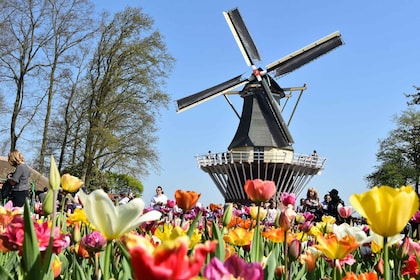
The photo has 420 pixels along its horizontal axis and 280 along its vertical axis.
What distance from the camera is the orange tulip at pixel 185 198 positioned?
70.2 inches

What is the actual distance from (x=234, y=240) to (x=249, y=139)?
23.2 meters

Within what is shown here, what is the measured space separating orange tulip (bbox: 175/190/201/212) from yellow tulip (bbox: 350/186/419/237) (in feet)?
3.17

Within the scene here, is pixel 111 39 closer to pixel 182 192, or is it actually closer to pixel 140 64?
pixel 140 64

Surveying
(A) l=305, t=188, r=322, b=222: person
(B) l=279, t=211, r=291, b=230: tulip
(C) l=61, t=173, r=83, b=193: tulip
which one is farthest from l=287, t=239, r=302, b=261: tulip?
(A) l=305, t=188, r=322, b=222: person

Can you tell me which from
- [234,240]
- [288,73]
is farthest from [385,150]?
[234,240]

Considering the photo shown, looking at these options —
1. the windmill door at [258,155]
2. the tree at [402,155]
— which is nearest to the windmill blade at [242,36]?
the windmill door at [258,155]

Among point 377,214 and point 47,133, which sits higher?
point 47,133

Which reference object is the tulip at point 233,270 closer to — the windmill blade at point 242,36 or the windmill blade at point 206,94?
the windmill blade at point 206,94

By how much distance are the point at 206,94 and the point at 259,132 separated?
3391 mm

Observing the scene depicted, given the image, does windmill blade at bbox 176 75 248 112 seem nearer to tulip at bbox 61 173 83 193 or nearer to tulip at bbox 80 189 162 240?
tulip at bbox 61 173 83 193

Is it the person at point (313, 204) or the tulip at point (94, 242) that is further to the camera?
the person at point (313, 204)

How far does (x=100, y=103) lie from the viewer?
73.4ft

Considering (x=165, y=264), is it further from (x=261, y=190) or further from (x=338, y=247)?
(x=261, y=190)

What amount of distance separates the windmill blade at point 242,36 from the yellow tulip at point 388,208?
24.2 metres
